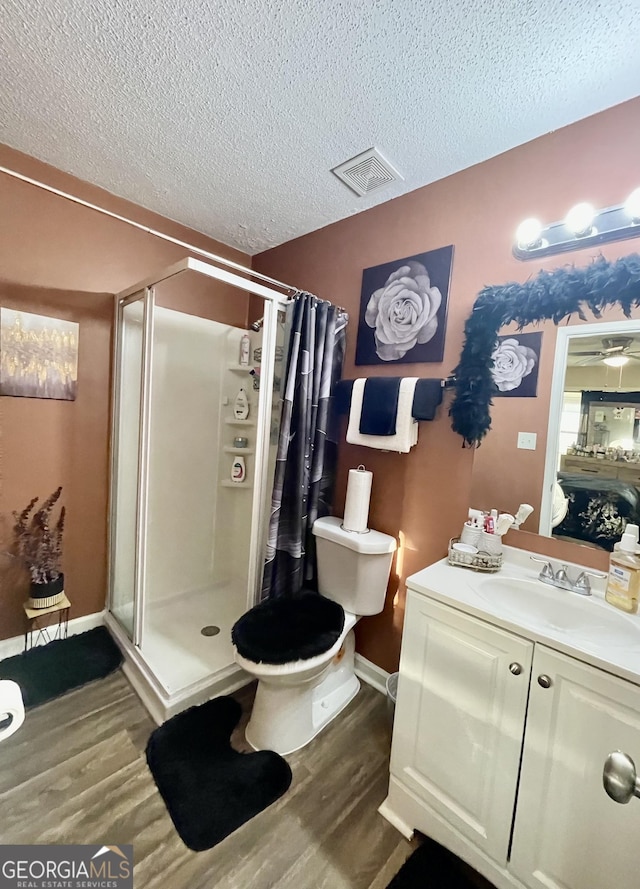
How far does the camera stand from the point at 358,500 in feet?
5.72

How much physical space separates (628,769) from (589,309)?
4.19 feet

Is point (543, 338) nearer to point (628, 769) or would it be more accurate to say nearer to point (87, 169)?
point (628, 769)

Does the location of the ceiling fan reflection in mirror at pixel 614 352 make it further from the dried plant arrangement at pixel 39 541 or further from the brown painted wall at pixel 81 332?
the dried plant arrangement at pixel 39 541

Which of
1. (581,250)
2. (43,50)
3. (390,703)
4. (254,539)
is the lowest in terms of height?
(390,703)

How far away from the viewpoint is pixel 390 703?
1657 mm

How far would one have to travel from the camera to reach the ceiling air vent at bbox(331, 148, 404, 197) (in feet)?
5.06

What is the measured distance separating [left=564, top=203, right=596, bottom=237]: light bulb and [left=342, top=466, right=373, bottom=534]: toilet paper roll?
119 centimetres

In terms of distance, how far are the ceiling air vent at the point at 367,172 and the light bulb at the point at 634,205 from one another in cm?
88

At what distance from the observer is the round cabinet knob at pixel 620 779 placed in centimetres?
59

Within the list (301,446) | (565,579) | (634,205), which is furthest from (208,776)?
(634,205)

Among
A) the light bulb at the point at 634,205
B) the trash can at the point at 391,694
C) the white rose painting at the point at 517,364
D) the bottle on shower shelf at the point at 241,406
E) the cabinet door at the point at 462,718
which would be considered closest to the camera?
the cabinet door at the point at 462,718

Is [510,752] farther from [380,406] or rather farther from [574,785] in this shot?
[380,406]

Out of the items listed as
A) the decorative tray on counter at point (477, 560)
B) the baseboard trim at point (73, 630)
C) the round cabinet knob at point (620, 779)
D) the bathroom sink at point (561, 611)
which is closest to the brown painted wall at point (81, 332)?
the baseboard trim at point (73, 630)

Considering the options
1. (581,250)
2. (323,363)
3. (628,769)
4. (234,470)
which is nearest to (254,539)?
(234,470)
